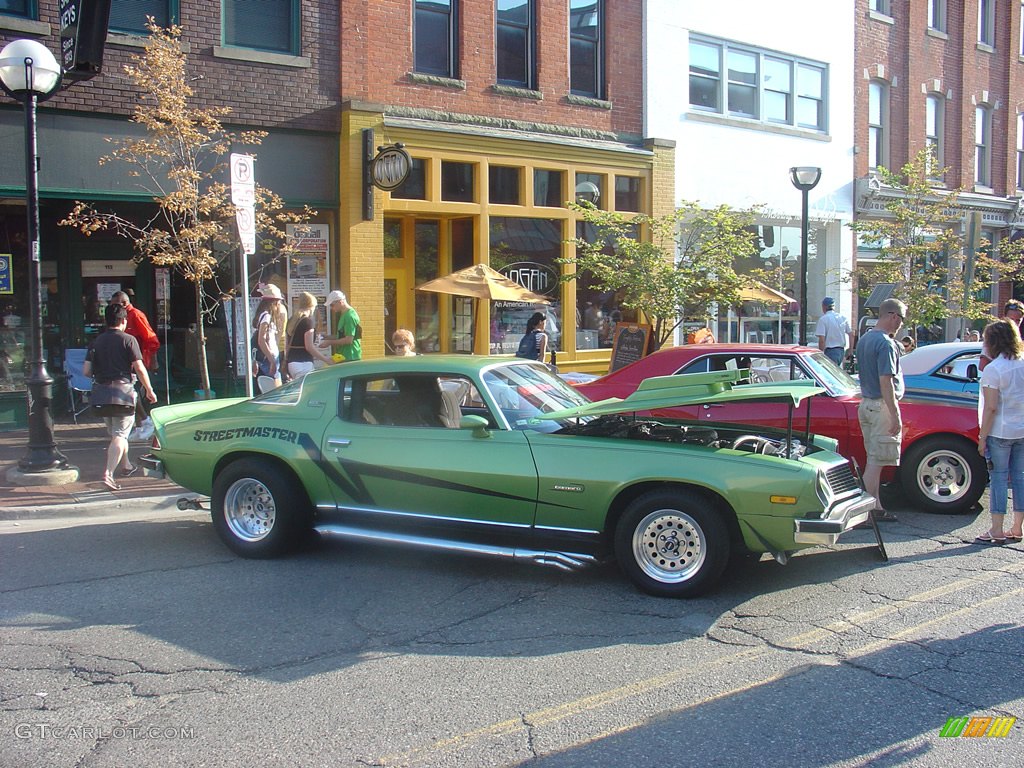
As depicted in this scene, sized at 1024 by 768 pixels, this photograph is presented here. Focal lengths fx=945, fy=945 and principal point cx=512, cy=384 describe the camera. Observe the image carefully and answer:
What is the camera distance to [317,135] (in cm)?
1397

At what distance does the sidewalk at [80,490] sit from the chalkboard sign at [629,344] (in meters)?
7.19

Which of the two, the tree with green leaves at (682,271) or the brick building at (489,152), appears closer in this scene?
the tree with green leaves at (682,271)

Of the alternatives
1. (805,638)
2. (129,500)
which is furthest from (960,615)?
(129,500)

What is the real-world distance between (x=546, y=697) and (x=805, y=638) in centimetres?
168

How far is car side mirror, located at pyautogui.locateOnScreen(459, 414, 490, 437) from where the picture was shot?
245 inches

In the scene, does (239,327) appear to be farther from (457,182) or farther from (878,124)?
(878,124)

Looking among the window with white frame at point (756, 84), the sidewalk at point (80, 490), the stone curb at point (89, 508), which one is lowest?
the stone curb at point (89, 508)

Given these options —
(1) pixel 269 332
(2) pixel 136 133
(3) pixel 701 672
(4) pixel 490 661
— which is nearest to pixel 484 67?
(2) pixel 136 133

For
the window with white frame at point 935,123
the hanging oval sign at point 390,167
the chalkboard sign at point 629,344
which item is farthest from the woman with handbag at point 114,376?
the window with white frame at point 935,123

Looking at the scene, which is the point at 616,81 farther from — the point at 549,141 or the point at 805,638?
the point at 805,638

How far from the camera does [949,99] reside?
23.2 m

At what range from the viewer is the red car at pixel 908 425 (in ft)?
27.5

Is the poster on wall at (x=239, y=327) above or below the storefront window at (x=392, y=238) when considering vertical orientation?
below

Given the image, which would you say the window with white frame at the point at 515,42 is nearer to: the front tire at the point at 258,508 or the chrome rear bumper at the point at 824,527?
the front tire at the point at 258,508
